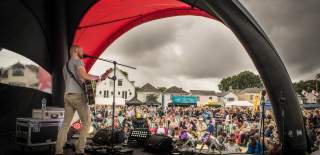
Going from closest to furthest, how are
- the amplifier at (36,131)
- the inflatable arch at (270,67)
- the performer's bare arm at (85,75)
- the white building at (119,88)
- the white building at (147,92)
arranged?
the performer's bare arm at (85,75)
the amplifier at (36,131)
the inflatable arch at (270,67)
the white building at (119,88)
the white building at (147,92)

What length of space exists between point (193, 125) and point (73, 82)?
13122 mm

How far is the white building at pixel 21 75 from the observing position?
6.03 meters

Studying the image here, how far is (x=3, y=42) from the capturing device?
5.72 meters

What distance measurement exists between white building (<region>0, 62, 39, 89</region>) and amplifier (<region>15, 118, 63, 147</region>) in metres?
1.76

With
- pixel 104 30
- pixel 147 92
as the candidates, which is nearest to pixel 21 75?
pixel 104 30

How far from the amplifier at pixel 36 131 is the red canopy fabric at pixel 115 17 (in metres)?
3.54

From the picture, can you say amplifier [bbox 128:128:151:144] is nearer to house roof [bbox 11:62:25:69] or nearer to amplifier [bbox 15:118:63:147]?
amplifier [bbox 15:118:63:147]

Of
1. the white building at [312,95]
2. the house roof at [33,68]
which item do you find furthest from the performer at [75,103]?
the white building at [312,95]

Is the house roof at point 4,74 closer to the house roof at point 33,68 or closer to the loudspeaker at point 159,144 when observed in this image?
the house roof at point 33,68

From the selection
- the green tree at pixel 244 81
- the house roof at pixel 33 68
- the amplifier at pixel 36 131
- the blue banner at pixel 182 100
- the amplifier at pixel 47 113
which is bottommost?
the amplifier at pixel 36 131

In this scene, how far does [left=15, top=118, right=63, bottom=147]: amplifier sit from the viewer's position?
436 centimetres

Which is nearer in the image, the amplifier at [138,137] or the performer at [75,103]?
the performer at [75,103]

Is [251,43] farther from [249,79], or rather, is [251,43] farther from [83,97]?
[249,79]

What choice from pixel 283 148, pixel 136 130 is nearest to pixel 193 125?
pixel 136 130
